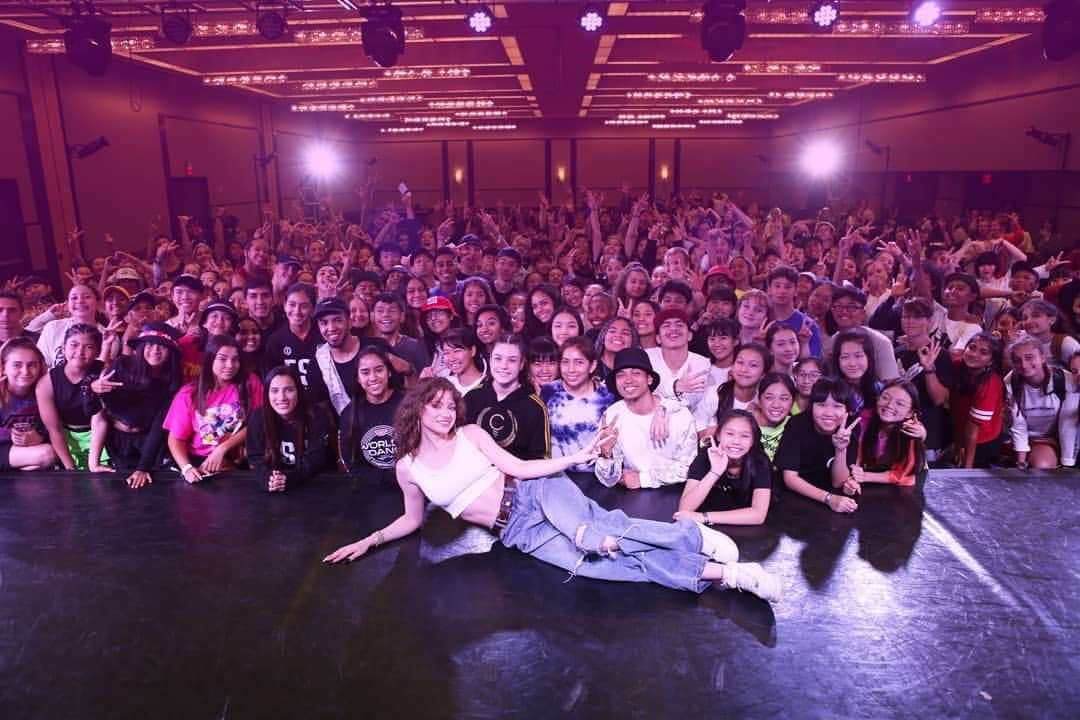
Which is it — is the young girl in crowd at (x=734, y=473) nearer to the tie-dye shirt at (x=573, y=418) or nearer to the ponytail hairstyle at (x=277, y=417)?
the tie-dye shirt at (x=573, y=418)

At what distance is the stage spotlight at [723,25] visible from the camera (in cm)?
556

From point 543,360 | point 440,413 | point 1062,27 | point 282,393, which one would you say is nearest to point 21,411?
point 282,393

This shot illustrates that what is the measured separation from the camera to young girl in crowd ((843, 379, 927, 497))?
10.5 feet

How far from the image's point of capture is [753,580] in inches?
99.9

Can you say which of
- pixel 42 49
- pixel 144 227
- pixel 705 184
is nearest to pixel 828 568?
pixel 42 49

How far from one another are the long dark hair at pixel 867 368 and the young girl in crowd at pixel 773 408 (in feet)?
1.26

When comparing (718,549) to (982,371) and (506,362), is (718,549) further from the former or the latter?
(982,371)

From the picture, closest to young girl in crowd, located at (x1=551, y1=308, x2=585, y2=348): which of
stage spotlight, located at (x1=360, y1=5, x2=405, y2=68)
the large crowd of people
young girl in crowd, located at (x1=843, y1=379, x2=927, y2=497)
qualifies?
the large crowd of people

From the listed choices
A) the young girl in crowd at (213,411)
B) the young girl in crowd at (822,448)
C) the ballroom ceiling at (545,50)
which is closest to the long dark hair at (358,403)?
the young girl in crowd at (213,411)

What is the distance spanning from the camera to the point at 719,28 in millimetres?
5598

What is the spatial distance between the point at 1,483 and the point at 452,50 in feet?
24.6

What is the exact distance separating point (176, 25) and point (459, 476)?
581 cm

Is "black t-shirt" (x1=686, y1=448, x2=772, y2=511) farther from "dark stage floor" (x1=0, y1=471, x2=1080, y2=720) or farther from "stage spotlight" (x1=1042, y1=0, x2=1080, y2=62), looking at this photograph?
"stage spotlight" (x1=1042, y1=0, x2=1080, y2=62)

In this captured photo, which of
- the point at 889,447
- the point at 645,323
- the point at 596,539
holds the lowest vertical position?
the point at 596,539
